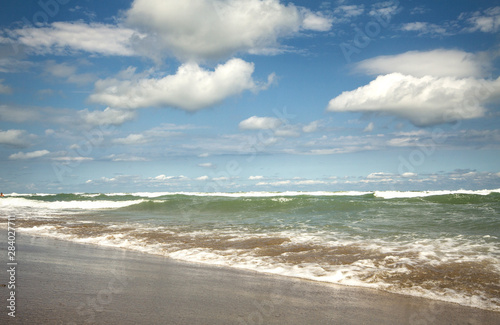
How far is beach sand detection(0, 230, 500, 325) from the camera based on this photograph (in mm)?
3145

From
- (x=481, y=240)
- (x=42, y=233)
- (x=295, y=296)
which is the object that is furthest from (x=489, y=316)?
(x=42, y=233)

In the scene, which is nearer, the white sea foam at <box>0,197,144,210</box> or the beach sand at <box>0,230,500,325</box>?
the beach sand at <box>0,230,500,325</box>

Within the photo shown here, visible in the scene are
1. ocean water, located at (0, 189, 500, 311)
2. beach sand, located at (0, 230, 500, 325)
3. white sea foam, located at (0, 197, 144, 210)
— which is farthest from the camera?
white sea foam, located at (0, 197, 144, 210)

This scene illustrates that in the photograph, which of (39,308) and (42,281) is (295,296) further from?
(42,281)

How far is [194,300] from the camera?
374 centimetres

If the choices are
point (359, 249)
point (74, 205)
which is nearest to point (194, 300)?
point (359, 249)

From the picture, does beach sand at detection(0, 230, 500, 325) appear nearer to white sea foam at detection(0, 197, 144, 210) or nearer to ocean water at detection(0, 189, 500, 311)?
ocean water at detection(0, 189, 500, 311)

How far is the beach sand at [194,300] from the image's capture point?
314 cm

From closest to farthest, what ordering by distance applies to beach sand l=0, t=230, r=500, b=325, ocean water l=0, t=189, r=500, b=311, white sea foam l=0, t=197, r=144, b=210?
beach sand l=0, t=230, r=500, b=325, ocean water l=0, t=189, r=500, b=311, white sea foam l=0, t=197, r=144, b=210

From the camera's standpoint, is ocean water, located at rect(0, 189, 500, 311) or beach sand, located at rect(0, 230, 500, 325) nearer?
beach sand, located at rect(0, 230, 500, 325)

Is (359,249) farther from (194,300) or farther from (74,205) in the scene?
(74,205)

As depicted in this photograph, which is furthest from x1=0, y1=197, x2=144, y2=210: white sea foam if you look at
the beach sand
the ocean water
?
the beach sand

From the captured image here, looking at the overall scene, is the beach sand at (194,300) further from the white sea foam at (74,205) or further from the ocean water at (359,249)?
the white sea foam at (74,205)

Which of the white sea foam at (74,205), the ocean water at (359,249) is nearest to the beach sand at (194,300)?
the ocean water at (359,249)
